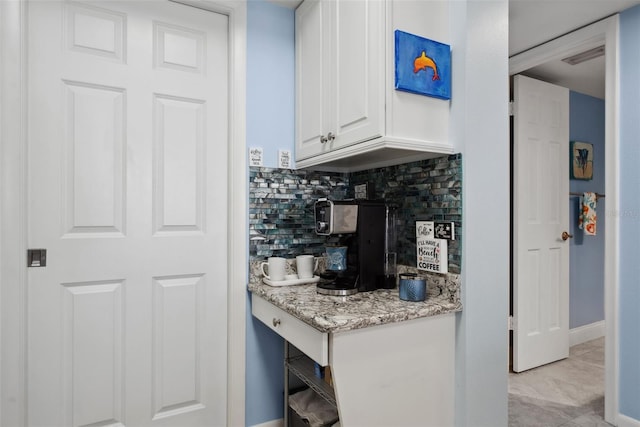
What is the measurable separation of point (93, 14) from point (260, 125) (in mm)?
831

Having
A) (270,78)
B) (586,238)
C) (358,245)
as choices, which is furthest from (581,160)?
(270,78)

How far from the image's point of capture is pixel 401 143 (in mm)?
1359

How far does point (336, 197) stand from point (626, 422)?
198 centimetres

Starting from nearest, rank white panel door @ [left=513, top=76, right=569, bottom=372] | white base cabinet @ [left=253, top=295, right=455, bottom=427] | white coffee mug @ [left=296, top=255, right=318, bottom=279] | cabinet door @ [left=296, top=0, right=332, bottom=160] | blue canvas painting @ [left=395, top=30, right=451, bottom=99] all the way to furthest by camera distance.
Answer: white base cabinet @ [left=253, top=295, right=455, bottom=427], blue canvas painting @ [left=395, top=30, right=451, bottom=99], cabinet door @ [left=296, top=0, right=332, bottom=160], white coffee mug @ [left=296, top=255, right=318, bottom=279], white panel door @ [left=513, top=76, right=569, bottom=372]

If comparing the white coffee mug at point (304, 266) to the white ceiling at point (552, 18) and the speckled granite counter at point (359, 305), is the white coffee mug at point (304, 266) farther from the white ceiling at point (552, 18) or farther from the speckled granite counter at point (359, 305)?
the white ceiling at point (552, 18)

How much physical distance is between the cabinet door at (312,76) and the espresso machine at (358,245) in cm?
32

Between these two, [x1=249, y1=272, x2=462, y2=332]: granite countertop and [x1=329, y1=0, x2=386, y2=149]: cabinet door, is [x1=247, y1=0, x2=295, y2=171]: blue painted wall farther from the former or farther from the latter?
[x1=249, y1=272, x2=462, y2=332]: granite countertop

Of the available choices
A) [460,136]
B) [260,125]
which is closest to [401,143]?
[460,136]

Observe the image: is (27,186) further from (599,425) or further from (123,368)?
(599,425)

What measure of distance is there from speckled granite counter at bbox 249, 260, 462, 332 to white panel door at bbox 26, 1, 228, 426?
444 mm

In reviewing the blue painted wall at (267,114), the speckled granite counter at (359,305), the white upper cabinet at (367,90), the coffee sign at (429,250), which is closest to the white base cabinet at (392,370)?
Answer: the speckled granite counter at (359,305)

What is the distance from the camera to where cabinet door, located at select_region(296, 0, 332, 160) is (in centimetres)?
168

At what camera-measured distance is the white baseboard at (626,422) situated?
6.47 ft

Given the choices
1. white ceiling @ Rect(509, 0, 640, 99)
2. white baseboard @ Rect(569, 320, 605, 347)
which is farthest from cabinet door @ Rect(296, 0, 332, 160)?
white baseboard @ Rect(569, 320, 605, 347)
